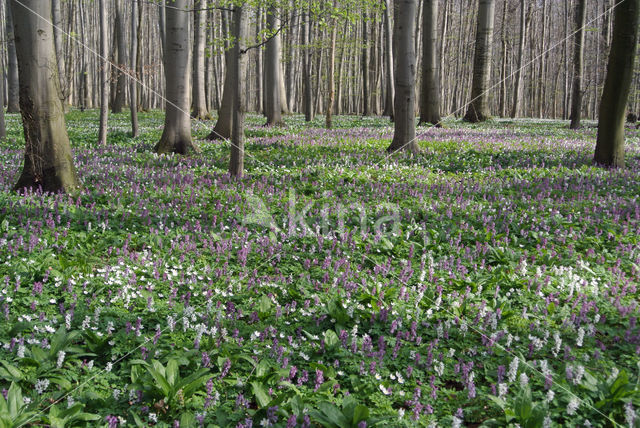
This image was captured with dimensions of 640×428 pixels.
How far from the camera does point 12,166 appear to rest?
9.69m

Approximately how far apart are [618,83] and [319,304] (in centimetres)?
938

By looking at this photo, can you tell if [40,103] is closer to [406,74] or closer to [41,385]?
[41,385]

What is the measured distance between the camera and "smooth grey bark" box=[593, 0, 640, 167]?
383 inches

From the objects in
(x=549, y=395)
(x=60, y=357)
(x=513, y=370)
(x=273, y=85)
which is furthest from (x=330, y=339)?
(x=273, y=85)

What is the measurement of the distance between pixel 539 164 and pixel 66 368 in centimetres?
1106

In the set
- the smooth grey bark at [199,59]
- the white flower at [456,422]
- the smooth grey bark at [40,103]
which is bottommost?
the white flower at [456,422]

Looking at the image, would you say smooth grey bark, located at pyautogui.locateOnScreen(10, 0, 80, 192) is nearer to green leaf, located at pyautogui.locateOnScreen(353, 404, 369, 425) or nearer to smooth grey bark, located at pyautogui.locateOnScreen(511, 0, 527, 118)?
green leaf, located at pyautogui.locateOnScreen(353, 404, 369, 425)

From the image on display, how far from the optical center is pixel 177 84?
11953 mm

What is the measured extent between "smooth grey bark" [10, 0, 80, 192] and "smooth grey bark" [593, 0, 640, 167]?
10900mm

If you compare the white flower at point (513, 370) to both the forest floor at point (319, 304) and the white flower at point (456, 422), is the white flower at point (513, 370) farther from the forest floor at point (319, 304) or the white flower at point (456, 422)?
the white flower at point (456, 422)

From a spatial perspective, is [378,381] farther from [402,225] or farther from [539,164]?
[539,164]

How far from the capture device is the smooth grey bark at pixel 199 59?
63.9ft

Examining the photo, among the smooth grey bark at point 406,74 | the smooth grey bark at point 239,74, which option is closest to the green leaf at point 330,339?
the smooth grey bark at point 239,74

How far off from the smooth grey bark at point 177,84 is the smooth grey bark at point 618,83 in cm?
993
